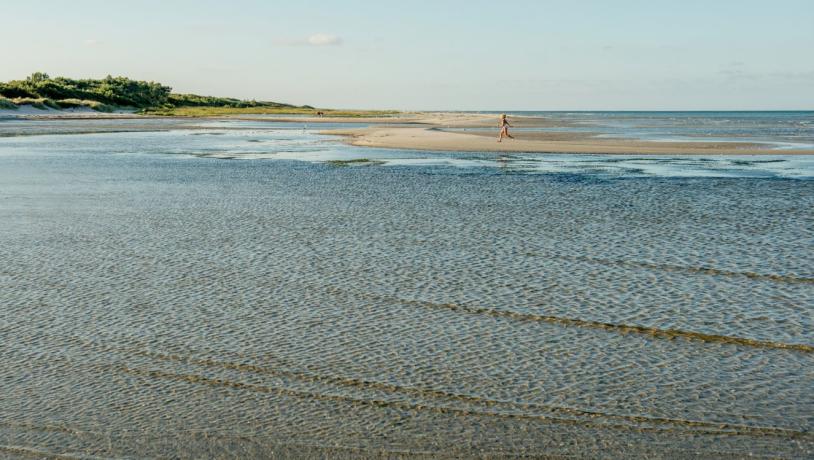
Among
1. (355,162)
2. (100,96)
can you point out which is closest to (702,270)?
(355,162)

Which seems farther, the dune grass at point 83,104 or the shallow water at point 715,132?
the dune grass at point 83,104

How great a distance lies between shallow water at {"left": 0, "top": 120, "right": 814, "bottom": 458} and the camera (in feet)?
18.6

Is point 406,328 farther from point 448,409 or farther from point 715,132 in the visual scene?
point 715,132

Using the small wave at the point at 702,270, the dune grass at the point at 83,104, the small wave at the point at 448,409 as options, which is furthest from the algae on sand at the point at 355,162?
the dune grass at the point at 83,104

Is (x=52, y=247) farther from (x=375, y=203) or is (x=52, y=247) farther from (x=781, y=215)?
(x=781, y=215)

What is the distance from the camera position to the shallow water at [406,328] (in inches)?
223

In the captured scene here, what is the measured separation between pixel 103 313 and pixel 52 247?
14.8 feet

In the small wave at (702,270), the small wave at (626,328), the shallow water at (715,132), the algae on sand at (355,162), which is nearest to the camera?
the small wave at (626,328)

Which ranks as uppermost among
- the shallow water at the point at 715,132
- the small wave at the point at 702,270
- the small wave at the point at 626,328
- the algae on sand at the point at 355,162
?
the shallow water at the point at 715,132

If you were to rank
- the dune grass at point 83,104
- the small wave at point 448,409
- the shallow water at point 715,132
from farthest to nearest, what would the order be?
the dune grass at point 83,104 → the shallow water at point 715,132 → the small wave at point 448,409

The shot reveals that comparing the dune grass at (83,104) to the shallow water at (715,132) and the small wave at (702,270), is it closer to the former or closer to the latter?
the shallow water at (715,132)

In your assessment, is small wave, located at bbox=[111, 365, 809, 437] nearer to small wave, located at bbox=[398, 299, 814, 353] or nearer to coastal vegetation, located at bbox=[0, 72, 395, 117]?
small wave, located at bbox=[398, 299, 814, 353]

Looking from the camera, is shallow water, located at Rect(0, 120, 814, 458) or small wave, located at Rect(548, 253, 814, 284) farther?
small wave, located at Rect(548, 253, 814, 284)

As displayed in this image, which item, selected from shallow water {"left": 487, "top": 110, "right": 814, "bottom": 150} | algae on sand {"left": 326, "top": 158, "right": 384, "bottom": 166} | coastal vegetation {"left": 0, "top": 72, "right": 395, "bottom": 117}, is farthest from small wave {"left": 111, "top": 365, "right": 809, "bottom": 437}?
coastal vegetation {"left": 0, "top": 72, "right": 395, "bottom": 117}
